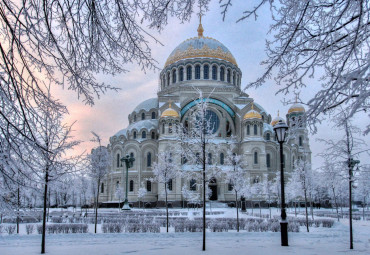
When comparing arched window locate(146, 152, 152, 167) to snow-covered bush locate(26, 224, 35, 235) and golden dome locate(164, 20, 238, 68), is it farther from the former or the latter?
snow-covered bush locate(26, 224, 35, 235)

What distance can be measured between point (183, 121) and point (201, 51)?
12445 millimetres

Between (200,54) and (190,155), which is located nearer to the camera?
(190,155)

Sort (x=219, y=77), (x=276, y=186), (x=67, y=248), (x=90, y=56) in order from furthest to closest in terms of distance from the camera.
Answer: (x=219, y=77), (x=276, y=186), (x=67, y=248), (x=90, y=56)

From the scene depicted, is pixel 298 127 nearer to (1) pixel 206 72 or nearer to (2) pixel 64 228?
(2) pixel 64 228

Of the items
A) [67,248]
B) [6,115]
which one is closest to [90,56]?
[6,115]

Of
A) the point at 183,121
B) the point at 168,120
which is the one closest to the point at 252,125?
the point at 183,121

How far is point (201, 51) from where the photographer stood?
5331cm

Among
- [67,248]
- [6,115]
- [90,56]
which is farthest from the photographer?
[67,248]

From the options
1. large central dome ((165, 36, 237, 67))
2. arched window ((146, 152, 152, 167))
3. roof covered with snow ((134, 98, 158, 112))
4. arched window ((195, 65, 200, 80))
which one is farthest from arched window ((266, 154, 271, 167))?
roof covered with snow ((134, 98, 158, 112))

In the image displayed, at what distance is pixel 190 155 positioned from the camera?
13320 mm

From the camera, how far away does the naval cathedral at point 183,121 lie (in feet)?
147

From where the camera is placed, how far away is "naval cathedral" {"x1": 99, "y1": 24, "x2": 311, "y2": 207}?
44.9m

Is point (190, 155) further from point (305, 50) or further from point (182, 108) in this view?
point (182, 108)

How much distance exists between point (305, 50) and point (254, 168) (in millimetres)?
40660
